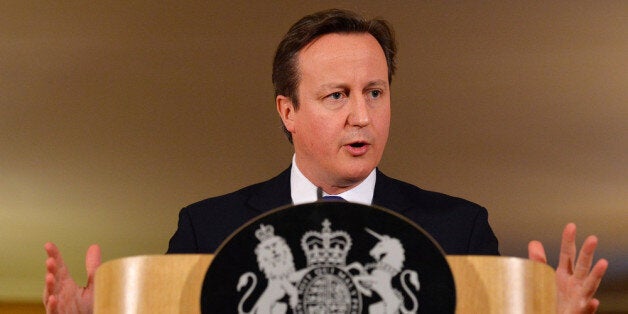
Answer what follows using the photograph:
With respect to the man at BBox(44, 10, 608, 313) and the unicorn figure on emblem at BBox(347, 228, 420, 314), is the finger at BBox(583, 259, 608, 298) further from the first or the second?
the unicorn figure on emblem at BBox(347, 228, 420, 314)

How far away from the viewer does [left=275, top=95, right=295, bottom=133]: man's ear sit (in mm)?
1699

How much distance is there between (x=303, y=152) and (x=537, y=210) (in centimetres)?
422

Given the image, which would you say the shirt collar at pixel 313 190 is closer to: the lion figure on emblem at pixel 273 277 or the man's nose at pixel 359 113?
the man's nose at pixel 359 113

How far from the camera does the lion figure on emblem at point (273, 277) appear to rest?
77cm

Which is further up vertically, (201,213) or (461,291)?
(201,213)

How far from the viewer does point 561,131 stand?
464 cm

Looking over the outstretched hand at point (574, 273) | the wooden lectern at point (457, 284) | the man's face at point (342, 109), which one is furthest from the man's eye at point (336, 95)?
the wooden lectern at point (457, 284)

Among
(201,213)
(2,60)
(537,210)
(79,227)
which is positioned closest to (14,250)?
(79,227)

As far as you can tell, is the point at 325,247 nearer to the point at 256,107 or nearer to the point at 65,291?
the point at 65,291

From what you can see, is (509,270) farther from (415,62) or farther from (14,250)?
(14,250)

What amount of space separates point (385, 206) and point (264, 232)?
0.74 meters

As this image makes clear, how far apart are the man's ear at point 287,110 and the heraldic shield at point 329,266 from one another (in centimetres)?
91

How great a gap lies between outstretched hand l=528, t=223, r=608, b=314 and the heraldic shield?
1.27 ft

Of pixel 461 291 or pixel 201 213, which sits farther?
pixel 201 213
